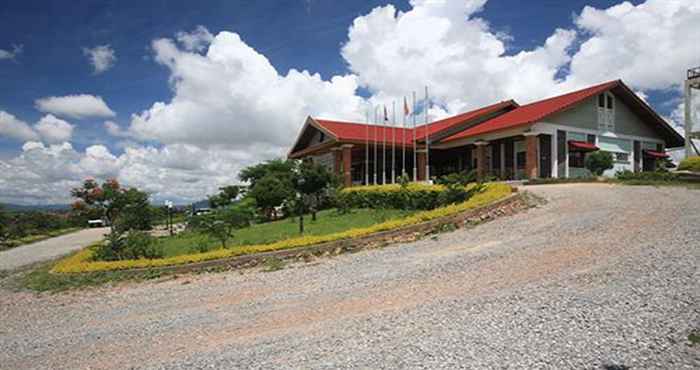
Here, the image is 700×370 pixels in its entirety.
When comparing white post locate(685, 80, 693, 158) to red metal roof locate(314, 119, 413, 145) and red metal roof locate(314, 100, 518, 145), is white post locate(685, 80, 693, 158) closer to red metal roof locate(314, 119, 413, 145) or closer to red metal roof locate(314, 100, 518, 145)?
red metal roof locate(314, 100, 518, 145)

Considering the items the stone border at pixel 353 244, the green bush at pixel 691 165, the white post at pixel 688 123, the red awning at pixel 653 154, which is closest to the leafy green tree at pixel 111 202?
the stone border at pixel 353 244

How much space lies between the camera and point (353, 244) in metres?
8.79

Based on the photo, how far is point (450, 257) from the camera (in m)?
6.91

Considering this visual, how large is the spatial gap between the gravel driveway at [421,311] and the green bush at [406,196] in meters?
3.82

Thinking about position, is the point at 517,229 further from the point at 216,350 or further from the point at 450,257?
the point at 216,350

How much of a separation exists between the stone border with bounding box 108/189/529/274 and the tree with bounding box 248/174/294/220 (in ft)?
40.0

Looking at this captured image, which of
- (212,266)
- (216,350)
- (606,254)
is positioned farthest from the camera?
(212,266)

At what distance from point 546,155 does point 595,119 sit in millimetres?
4233

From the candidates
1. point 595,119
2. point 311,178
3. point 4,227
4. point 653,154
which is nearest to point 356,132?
point 311,178

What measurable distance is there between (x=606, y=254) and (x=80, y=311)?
8400 mm

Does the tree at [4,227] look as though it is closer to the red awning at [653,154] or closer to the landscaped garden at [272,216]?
the landscaped garden at [272,216]

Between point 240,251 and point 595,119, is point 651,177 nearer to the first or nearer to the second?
point 595,119

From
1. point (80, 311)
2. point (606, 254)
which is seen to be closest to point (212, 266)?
point (80, 311)

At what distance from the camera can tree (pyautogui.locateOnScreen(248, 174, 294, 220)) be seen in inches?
821
